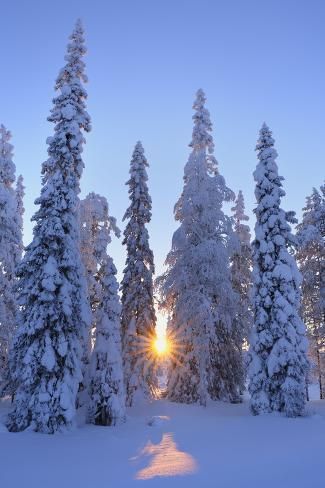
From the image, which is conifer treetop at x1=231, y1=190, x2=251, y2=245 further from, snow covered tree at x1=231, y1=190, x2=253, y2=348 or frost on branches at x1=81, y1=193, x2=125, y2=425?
frost on branches at x1=81, y1=193, x2=125, y2=425

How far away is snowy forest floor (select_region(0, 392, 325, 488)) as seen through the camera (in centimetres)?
977

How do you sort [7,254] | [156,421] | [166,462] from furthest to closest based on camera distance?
[7,254], [156,421], [166,462]

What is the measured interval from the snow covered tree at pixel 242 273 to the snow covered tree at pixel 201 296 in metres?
1.11

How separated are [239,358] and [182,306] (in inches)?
217

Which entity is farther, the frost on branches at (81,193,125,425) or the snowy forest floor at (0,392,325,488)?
the frost on branches at (81,193,125,425)

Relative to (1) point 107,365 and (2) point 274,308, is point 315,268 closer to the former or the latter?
(2) point 274,308

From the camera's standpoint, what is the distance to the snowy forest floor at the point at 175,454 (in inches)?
384

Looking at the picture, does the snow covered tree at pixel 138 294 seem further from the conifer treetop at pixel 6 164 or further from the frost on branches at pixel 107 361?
the conifer treetop at pixel 6 164

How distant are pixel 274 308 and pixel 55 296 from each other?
11.0 meters

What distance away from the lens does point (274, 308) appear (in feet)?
71.0

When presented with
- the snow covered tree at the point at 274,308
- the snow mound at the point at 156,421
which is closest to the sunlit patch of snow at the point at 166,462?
the snow mound at the point at 156,421

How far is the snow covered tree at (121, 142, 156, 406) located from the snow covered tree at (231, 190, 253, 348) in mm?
5981

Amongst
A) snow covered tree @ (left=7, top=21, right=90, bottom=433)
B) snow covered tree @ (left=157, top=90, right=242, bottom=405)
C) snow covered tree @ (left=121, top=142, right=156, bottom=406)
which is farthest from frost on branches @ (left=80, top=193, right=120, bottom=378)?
snow covered tree @ (left=7, top=21, right=90, bottom=433)

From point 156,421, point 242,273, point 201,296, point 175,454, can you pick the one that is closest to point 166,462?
point 175,454
